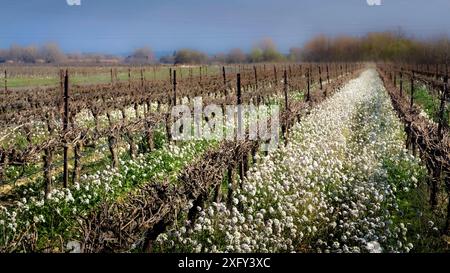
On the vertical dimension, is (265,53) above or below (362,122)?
above

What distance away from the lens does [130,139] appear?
13195mm

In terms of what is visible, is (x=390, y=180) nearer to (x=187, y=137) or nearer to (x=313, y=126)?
(x=313, y=126)

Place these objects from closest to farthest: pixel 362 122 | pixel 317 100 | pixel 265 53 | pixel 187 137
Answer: pixel 187 137 → pixel 362 122 → pixel 317 100 → pixel 265 53

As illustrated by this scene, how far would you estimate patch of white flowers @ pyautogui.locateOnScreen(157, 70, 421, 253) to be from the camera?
6.63m

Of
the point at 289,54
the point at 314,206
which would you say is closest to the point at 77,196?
the point at 314,206

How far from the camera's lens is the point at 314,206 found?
27.4ft

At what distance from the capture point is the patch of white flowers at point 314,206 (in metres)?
6.63

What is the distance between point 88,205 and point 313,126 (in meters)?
9.66

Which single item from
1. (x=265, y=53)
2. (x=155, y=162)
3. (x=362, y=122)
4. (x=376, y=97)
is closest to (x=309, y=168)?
(x=155, y=162)

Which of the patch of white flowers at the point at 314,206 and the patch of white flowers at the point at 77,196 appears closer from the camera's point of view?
the patch of white flowers at the point at 314,206

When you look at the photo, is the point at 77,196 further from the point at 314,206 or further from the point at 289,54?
the point at 289,54

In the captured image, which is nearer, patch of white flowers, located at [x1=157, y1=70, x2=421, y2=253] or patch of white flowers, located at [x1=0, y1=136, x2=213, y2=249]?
patch of white flowers, located at [x1=157, y1=70, x2=421, y2=253]

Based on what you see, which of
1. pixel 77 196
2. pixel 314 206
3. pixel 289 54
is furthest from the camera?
pixel 289 54

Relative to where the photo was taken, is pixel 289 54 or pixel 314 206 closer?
pixel 314 206
